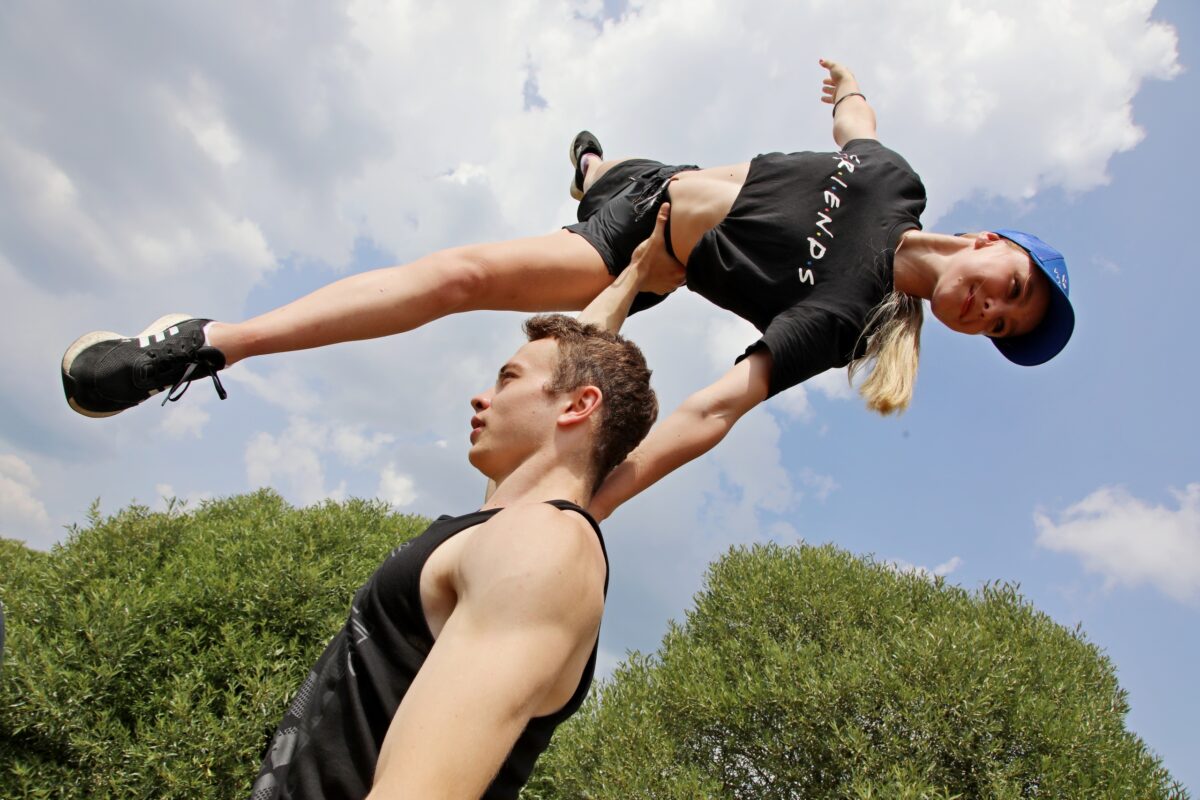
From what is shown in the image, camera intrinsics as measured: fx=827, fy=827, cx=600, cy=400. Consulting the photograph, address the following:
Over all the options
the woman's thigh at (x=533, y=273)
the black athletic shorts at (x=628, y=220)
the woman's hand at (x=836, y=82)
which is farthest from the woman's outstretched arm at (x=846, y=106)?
the woman's thigh at (x=533, y=273)

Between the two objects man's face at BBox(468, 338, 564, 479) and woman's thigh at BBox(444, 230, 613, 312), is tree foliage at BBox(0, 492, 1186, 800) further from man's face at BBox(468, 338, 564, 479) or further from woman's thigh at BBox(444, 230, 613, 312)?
man's face at BBox(468, 338, 564, 479)

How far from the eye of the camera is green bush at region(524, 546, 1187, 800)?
21.4ft

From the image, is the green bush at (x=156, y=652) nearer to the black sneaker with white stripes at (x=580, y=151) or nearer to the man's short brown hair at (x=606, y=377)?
the black sneaker with white stripes at (x=580, y=151)

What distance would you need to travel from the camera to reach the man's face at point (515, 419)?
1.72 metres

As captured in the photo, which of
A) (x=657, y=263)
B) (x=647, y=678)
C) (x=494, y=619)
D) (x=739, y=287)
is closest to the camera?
(x=494, y=619)

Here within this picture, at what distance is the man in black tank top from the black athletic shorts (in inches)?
32.0

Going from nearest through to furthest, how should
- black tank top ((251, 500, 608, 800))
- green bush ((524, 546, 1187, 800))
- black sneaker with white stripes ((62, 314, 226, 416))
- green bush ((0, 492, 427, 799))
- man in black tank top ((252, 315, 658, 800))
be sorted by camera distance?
1. man in black tank top ((252, 315, 658, 800))
2. black tank top ((251, 500, 608, 800))
3. black sneaker with white stripes ((62, 314, 226, 416))
4. green bush ((0, 492, 427, 799))
5. green bush ((524, 546, 1187, 800))

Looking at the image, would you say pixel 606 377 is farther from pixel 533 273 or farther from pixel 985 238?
pixel 985 238

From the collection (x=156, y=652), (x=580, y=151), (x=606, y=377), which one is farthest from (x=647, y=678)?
(x=606, y=377)

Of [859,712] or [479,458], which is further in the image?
[859,712]

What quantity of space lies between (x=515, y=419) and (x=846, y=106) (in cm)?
211

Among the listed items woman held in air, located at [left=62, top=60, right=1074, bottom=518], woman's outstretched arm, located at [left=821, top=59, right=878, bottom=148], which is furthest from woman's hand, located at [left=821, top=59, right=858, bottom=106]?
woman held in air, located at [left=62, top=60, right=1074, bottom=518]

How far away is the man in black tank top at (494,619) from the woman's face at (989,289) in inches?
42.7

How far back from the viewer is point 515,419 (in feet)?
5.67
